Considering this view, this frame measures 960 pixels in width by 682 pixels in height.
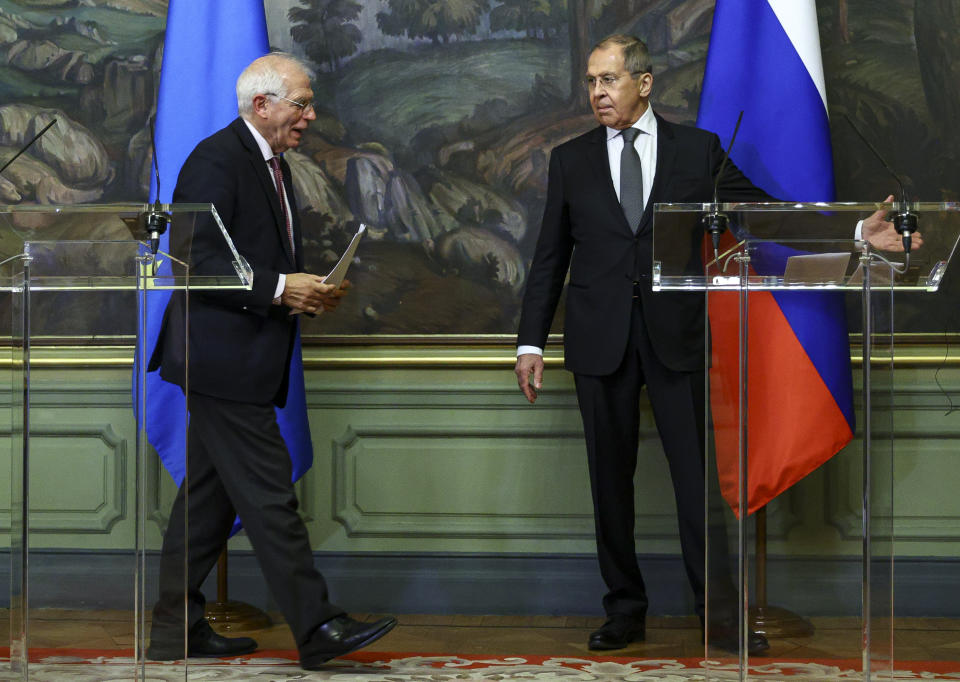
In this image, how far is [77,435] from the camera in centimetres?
209

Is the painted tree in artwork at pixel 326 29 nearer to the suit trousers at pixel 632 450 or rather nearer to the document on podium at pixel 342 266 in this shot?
the document on podium at pixel 342 266

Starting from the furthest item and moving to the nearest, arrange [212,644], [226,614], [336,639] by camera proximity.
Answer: [226,614]
[212,644]
[336,639]

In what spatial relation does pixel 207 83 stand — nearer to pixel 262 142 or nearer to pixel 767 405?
pixel 262 142

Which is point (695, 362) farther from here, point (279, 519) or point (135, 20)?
point (135, 20)

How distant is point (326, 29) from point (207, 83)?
56 cm

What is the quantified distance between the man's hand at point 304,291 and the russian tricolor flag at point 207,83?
0.62 m

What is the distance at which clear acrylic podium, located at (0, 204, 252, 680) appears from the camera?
209cm

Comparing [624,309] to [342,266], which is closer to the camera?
[342,266]

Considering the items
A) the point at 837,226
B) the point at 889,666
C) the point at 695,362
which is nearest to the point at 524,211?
the point at 695,362

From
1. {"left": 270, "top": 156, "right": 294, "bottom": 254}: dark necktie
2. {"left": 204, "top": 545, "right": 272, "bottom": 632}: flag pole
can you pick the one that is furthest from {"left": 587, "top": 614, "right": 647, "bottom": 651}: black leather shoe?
{"left": 270, "top": 156, "right": 294, "bottom": 254}: dark necktie

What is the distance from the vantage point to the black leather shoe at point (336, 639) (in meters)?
3.12

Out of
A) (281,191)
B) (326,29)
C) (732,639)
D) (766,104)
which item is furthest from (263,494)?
(766,104)

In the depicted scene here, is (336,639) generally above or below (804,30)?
below

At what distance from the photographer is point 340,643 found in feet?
10.2
